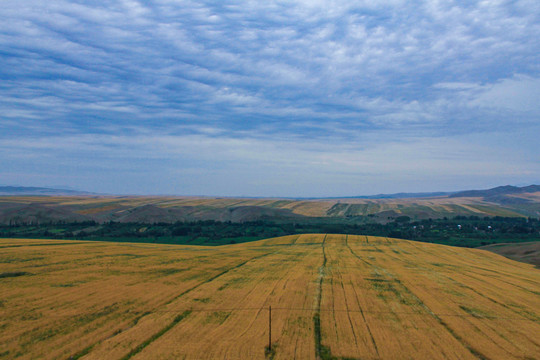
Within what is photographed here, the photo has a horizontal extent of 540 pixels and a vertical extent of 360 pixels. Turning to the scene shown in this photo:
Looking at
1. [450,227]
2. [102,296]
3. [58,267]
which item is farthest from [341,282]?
[450,227]

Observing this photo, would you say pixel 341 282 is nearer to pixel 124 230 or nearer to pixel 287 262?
pixel 287 262

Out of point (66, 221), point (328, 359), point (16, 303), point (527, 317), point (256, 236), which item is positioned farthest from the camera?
point (66, 221)

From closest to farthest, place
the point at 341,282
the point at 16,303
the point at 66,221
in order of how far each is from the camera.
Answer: the point at 16,303 → the point at 341,282 → the point at 66,221

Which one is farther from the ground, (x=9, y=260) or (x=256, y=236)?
(x=9, y=260)

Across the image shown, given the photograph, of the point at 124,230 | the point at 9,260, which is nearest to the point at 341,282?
the point at 9,260

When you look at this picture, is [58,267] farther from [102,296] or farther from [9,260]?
[102,296]

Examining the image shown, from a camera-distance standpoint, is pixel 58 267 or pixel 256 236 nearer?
pixel 58 267
